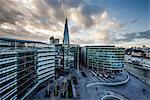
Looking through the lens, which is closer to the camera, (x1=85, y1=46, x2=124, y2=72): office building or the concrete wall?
the concrete wall

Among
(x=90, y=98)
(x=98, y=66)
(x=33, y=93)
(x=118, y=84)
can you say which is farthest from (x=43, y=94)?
Result: (x=98, y=66)

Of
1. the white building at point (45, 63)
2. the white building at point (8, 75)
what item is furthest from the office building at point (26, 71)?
the white building at point (45, 63)

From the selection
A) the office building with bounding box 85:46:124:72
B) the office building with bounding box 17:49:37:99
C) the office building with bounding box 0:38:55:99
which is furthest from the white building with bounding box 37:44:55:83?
the office building with bounding box 85:46:124:72

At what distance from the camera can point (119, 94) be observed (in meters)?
44.4

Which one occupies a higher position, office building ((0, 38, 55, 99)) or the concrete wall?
office building ((0, 38, 55, 99))

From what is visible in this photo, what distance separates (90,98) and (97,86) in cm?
1262

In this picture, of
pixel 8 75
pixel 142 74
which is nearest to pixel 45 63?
pixel 8 75

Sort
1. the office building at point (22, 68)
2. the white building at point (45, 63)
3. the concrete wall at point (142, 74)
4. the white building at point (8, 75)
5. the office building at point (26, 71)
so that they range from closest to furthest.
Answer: the white building at point (8, 75) < the office building at point (22, 68) < the office building at point (26, 71) < the white building at point (45, 63) < the concrete wall at point (142, 74)

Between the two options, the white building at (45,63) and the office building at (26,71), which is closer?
the office building at (26,71)

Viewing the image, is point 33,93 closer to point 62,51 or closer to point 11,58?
point 11,58

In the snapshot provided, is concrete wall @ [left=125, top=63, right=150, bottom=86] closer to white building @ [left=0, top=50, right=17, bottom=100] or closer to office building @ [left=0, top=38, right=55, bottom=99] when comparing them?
office building @ [left=0, top=38, right=55, bottom=99]

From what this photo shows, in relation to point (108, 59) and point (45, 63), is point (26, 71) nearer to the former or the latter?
point (45, 63)

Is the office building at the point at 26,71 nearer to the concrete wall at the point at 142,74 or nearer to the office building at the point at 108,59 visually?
the office building at the point at 108,59

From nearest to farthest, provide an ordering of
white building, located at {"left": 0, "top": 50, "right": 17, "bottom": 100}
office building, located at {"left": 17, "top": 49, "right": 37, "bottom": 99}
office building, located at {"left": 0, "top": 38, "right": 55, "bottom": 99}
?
white building, located at {"left": 0, "top": 50, "right": 17, "bottom": 100} → office building, located at {"left": 0, "top": 38, "right": 55, "bottom": 99} → office building, located at {"left": 17, "top": 49, "right": 37, "bottom": 99}
